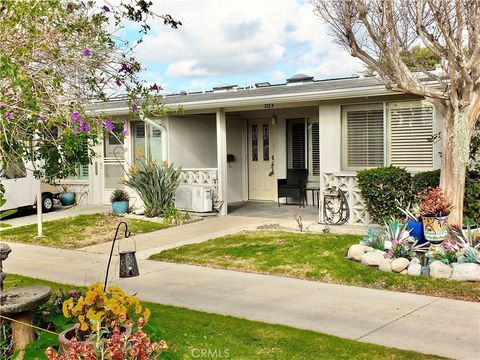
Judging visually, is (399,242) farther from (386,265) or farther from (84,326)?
(84,326)

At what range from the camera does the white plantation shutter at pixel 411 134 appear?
433 inches

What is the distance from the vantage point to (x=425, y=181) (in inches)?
394

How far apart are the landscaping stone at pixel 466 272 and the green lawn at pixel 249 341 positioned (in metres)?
2.58

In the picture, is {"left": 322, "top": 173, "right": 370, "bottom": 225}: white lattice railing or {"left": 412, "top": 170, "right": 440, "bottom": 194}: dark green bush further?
{"left": 322, "top": 173, "right": 370, "bottom": 225}: white lattice railing

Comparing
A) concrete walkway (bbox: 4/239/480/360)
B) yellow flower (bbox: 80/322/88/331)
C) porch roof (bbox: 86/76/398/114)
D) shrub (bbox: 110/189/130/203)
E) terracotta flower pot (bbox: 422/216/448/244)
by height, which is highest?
porch roof (bbox: 86/76/398/114)

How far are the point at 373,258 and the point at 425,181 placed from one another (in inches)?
114

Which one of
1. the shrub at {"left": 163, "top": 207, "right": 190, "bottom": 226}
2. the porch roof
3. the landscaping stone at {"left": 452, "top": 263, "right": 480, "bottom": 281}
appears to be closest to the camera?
the landscaping stone at {"left": 452, "top": 263, "right": 480, "bottom": 281}

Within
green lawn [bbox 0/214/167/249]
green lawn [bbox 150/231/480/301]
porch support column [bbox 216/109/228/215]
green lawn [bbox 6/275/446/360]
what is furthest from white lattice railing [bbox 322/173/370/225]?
green lawn [bbox 6/275/446/360]

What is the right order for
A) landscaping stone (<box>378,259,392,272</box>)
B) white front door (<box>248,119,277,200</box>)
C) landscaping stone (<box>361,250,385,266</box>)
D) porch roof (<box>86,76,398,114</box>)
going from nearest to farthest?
landscaping stone (<box>378,259,392,272</box>) < landscaping stone (<box>361,250,385,266</box>) < porch roof (<box>86,76,398,114</box>) < white front door (<box>248,119,277,200</box>)

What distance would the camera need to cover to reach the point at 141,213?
14.0m

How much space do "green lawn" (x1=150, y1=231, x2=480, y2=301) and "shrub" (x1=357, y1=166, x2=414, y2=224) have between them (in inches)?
35.3

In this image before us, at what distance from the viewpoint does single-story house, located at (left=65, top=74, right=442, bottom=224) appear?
11.3 metres

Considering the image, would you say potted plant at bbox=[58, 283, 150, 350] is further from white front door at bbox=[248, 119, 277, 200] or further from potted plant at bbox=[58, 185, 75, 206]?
potted plant at bbox=[58, 185, 75, 206]

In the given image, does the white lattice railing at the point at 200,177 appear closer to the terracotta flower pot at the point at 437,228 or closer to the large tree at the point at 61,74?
the terracotta flower pot at the point at 437,228
